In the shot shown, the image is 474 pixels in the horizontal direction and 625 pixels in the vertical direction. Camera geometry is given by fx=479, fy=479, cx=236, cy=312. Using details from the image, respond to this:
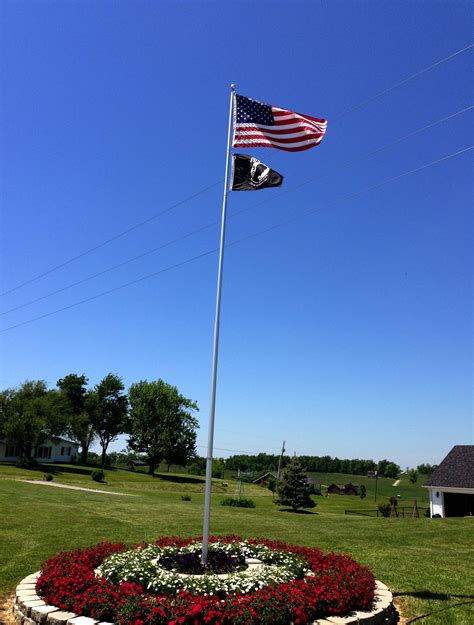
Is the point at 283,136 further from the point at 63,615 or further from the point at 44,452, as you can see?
the point at 44,452

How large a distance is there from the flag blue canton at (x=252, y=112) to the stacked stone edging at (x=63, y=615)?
9.25 m

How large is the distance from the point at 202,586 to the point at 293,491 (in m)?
34.2

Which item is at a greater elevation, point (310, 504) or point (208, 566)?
point (208, 566)

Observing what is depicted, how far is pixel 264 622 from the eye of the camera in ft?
20.7

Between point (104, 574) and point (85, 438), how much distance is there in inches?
2606

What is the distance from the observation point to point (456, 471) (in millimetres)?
39469

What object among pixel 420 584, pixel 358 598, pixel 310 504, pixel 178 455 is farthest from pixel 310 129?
pixel 178 455

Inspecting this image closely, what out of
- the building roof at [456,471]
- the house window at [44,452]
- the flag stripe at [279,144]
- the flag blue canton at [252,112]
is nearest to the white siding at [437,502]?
the building roof at [456,471]

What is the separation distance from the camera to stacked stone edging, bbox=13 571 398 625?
21.4ft

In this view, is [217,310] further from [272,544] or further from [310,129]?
[272,544]

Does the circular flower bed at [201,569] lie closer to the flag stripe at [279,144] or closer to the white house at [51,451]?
the flag stripe at [279,144]

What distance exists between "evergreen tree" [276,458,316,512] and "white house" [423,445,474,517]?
397 inches

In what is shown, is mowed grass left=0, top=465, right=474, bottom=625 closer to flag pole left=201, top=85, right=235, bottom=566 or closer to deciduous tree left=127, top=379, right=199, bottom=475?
flag pole left=201, top=85, right=235, bottom=566

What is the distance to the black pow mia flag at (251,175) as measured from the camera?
1001 cm
